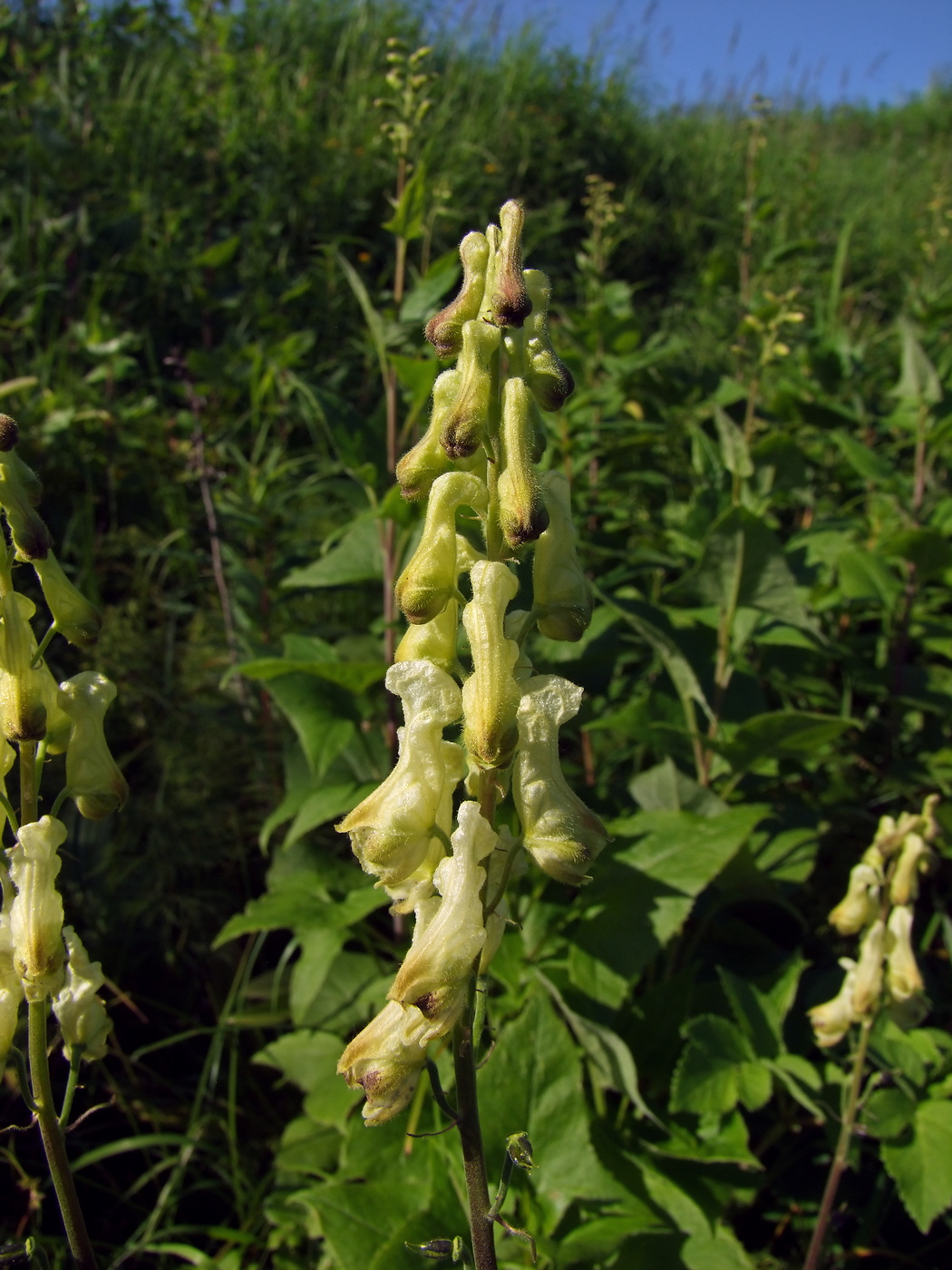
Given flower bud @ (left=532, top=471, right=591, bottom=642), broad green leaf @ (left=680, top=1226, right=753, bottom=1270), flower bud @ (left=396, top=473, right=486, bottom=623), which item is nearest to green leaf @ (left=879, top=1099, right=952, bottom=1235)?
broad green leaf @ (left=680, top=1226, right=753, bottom=1270)

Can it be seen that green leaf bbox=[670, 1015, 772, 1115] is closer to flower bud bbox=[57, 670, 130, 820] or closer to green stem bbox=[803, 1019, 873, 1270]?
green stem bbox=[803, 1019, 873, 1270]

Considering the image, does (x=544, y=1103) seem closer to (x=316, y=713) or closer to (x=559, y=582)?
(x=316, y=713)

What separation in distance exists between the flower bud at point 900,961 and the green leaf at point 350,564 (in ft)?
4.79

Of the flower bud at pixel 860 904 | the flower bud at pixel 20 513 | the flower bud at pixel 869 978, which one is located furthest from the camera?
the flower bud at pixel 860 904

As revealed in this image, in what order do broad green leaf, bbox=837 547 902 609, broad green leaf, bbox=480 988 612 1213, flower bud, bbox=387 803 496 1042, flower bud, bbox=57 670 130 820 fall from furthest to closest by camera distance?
broad green leaf, bbox=837 547 902 609
broad green leaf, bbox=480 988 612 1213
flower bud, bbox=57 670 130 820
flower bud, bbox=387 803 496 1042

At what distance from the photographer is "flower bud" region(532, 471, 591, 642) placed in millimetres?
1204

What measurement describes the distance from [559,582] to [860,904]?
1.32 m

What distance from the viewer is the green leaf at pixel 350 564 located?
251 centimetres

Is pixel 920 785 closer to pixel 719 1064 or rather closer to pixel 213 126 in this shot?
pixel 719 1064

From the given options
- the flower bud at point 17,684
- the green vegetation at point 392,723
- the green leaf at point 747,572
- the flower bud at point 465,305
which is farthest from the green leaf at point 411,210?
the flower bud at point 17,684

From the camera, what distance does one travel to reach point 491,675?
1107 millimetres

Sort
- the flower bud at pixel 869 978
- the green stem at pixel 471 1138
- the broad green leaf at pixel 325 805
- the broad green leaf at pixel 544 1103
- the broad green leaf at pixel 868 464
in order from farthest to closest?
1. the broad green leaf at pixel 868 464
2. the broad green leaf at pixel 325 805
3. the flower bud at pixel 869 978
4. the broad green leaf at pixel 544 1103
5. the green stem at pixel 471 1138

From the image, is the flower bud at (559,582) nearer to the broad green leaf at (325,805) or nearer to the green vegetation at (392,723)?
the green vegetation at (392,723)

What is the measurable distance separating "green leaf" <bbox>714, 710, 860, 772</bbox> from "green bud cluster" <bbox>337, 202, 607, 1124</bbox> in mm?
1056
